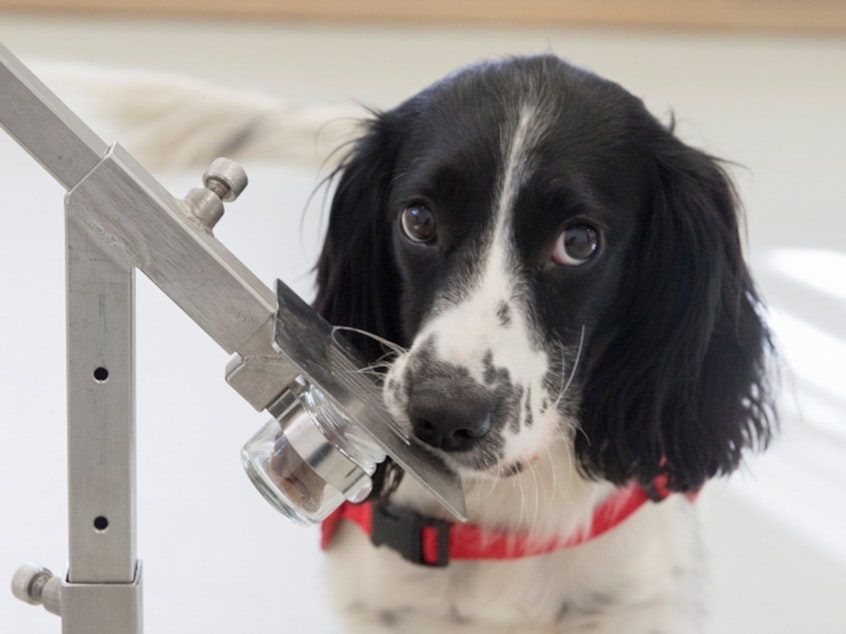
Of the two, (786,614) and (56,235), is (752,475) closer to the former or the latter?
(786,614)

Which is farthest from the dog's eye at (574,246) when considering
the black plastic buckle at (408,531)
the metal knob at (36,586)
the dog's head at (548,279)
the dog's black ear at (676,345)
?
the metal knob at (36,586)

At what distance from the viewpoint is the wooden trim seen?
4.62m

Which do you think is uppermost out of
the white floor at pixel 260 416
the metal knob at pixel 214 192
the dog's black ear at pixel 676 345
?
the metal knob at pixel 214 192

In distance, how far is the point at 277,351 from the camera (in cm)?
77

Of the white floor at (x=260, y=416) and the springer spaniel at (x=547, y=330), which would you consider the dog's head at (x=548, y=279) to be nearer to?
the springer spaniel at (x=547, y=330)

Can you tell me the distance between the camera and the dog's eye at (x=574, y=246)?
4.20 feet

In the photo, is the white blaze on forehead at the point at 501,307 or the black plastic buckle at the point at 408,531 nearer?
the white blaze on forehead at the point at 501,307

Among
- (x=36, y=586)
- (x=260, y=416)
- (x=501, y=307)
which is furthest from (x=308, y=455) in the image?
→ (x=260, y=416)

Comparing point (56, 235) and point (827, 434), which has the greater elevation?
point (56, 235)

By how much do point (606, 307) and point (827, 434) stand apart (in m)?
1.13

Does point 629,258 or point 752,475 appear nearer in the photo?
point 629,258

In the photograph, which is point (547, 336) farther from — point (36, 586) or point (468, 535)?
point (36, 586)

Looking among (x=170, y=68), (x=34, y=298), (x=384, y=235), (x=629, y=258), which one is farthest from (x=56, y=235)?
(x=629, y=258)

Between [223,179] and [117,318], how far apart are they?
0.12m
